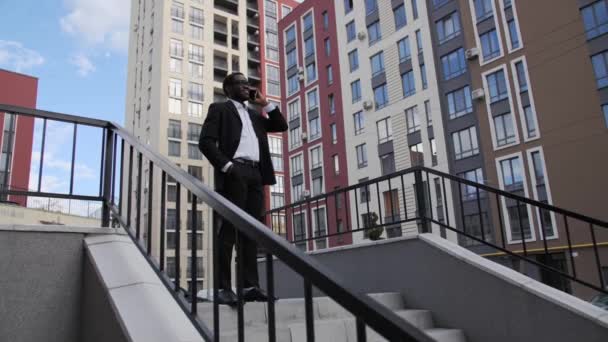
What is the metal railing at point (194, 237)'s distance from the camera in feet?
4.37

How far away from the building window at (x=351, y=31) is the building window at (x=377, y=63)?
9.95ft

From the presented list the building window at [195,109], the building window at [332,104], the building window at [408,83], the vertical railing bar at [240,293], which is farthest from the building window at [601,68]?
the building window at [195,109]

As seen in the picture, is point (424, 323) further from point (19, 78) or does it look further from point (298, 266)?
point (19, 78)

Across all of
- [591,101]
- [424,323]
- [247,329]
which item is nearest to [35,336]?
[247,329]

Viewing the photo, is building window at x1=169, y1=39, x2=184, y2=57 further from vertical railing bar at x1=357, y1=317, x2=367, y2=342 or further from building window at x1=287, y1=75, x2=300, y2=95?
vertical railing bar at x1=357, y1=317, x2=367, y2=342

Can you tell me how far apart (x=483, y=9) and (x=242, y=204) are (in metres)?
26.5

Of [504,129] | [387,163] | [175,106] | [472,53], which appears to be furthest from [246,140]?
[175,106]

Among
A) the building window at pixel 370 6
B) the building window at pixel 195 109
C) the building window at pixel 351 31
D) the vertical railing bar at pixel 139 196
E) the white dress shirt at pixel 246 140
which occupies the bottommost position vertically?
the vertical railing bar at pixel 139 196

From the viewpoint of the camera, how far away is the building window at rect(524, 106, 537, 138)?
2305 cm

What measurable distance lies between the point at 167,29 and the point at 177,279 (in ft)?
157

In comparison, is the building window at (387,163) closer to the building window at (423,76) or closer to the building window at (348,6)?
the building window at (423,76)

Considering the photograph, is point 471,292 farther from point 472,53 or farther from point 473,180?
point 472,53

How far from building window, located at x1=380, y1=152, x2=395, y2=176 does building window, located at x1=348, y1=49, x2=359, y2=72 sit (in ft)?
24.5

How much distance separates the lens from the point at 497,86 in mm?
24969
